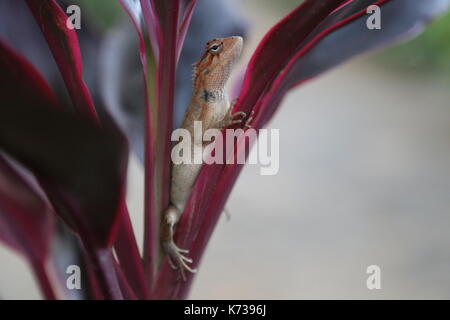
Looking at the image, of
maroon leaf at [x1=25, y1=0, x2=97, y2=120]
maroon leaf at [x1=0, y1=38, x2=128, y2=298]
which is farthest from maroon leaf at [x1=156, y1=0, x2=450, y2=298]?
maroon leaf at [x1=25, y1=0, x2=97, y2=120]

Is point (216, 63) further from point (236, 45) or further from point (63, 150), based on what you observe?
point (63, 150)

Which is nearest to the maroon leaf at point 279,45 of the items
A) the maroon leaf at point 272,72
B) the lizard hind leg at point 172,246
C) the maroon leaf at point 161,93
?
the maroon leaf at point 272,72

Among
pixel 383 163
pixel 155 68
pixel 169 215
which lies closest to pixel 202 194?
pixel 169 215
